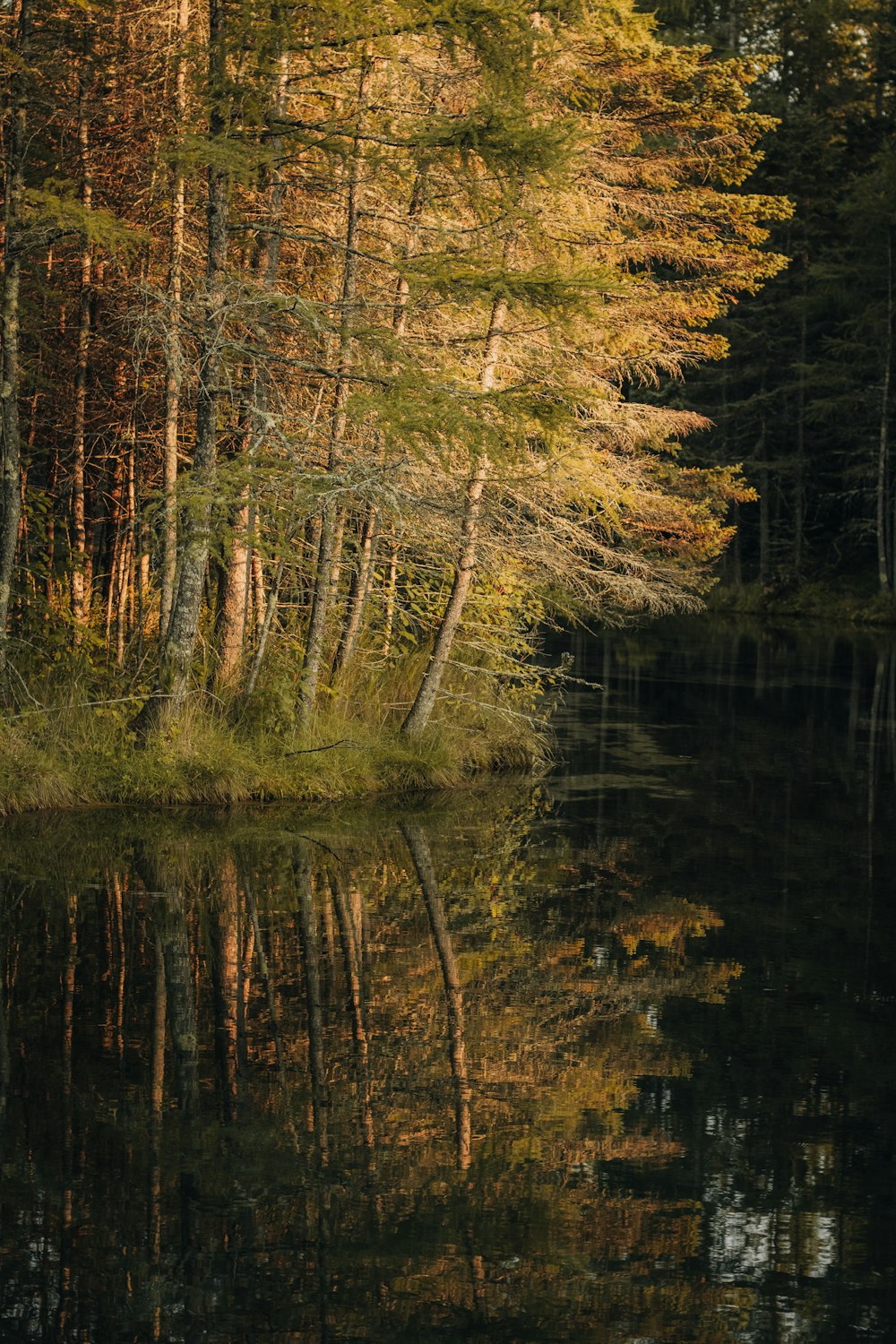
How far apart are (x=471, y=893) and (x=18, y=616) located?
7.60 meters

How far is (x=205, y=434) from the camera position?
14.8 metres

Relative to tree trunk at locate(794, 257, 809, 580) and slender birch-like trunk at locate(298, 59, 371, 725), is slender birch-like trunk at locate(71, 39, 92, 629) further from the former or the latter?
tree trunk at locate(794, 257, 809, 580)

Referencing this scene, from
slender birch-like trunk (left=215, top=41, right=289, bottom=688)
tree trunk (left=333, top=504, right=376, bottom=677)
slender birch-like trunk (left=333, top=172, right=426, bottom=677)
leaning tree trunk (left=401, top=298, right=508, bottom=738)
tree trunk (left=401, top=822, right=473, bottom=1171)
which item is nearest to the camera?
tree trunk (left=401, top=822, right=473, bottom=1171)

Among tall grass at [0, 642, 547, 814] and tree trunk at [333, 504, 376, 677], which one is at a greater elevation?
tree trunk at [333, 504, 376, 677]

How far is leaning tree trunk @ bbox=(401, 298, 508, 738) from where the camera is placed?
16984mm

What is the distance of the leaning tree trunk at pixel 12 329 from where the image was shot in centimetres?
1417

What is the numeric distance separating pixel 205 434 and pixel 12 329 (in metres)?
2.00

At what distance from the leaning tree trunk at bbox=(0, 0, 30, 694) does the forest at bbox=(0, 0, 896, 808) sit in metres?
0.03

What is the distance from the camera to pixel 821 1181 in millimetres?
6375

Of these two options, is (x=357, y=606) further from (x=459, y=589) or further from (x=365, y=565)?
(x=459, y=589)

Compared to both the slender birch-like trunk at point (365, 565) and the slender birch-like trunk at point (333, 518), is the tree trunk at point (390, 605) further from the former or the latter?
the slender birch-like trunk at point (333, 518)

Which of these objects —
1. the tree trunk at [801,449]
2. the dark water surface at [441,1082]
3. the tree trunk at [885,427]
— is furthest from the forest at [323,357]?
the tree trunk at [801,449]

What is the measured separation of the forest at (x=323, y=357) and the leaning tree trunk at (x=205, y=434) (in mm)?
45

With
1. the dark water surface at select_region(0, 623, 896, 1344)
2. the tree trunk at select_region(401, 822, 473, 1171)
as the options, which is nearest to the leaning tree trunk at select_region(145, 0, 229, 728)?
the dark water surface at select_region(0, 623, 896, 1344)
